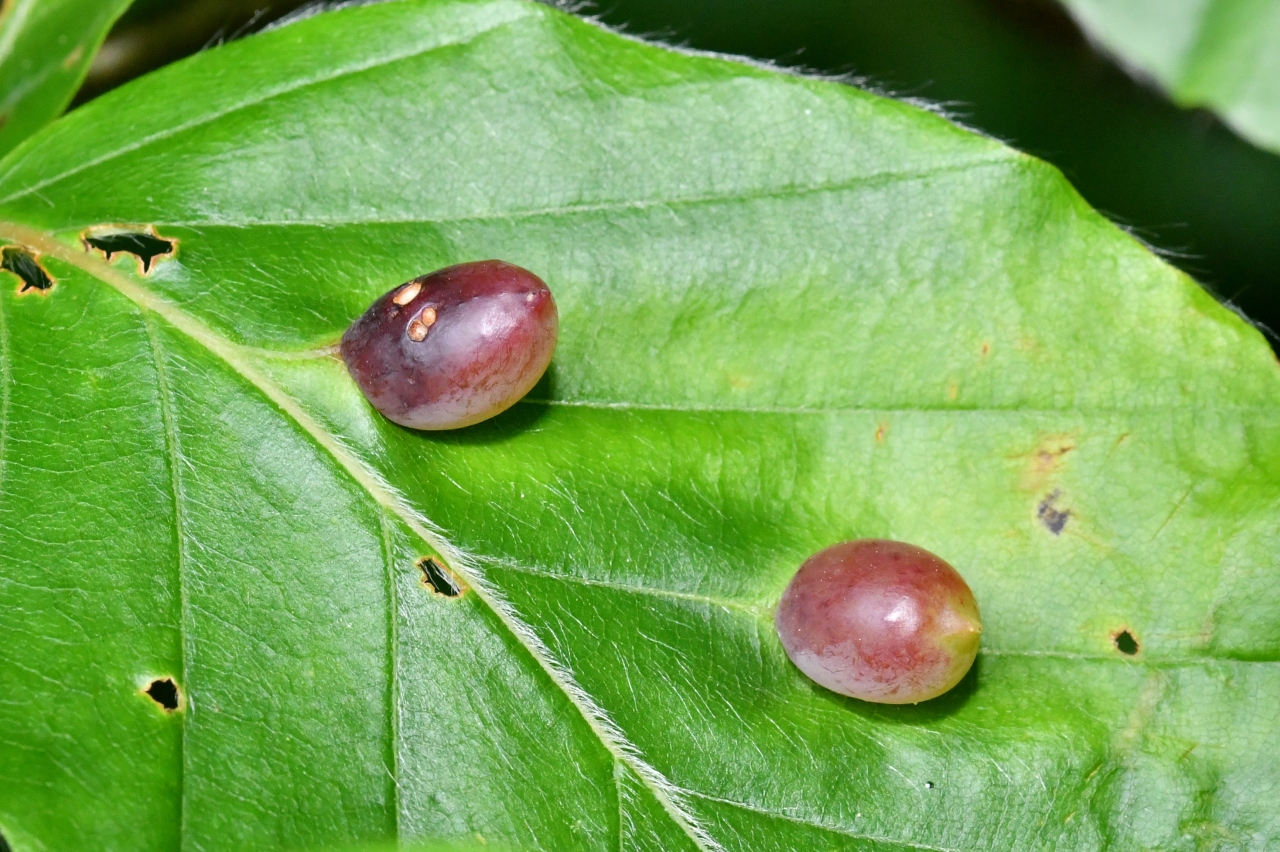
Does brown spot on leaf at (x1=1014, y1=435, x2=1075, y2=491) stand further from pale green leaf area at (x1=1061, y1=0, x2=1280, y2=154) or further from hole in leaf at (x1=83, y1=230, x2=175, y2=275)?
hole in leaf at (x1=83, y1=230, x2=175, y2=275)

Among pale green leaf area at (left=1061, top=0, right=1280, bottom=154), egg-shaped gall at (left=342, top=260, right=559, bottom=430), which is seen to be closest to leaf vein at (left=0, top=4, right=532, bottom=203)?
egg-shaped gall at (left=342, top=260, right=559, bottom=430)

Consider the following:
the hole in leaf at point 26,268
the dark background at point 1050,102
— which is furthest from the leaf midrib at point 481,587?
the dark background at point 1050,102

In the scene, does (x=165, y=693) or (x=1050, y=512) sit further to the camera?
(x=1050, y=512)

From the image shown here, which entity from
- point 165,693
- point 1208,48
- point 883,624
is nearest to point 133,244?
point 165,693

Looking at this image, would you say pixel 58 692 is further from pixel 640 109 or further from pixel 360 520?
pixel 640 109

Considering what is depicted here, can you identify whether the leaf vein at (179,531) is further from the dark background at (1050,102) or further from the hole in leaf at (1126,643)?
the dark background at (1050,102)

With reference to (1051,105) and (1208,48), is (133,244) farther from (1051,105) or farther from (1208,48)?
(1051,105)

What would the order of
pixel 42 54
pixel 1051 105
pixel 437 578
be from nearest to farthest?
pixel 437 578 < pixel 42 54 < pixel 1051 105
